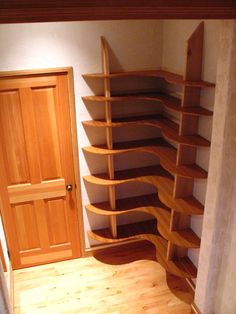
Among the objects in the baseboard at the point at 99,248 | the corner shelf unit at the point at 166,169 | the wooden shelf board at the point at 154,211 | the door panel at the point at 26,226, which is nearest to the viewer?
the corner shelf unit at the point at 166,169

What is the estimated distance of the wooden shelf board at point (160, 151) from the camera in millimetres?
2197

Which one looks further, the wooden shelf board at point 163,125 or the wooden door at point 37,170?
the wooden door at point 37,170

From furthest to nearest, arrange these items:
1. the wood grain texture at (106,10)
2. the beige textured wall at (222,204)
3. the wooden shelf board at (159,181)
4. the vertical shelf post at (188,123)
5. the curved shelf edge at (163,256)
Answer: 1. the curved shelf edge at (163,256)
2. the wooden shelf board at (159,181)
3. the vertical shelf post at (188,123)
4. the beige textured wall at (222,204)
5. the wood grain texture at (106,10)

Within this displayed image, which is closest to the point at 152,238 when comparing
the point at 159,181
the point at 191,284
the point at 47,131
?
the point at 191,284

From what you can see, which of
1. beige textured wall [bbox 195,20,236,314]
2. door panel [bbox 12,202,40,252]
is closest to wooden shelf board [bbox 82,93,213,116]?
beige textured wall [bbox 195,20,236,314]

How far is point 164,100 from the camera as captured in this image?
247cm

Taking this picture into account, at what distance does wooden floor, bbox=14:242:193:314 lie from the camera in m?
2.58

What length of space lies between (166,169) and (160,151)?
37 centimetres

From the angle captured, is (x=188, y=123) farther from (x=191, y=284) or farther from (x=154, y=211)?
(x=191, y=284)

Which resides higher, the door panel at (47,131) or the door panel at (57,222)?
the door panel at (47,131)

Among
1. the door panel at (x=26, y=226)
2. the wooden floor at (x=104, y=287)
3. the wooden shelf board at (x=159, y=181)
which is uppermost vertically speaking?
the wooden shelf board at (x=159, y=181)

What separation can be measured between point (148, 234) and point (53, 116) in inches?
63.3

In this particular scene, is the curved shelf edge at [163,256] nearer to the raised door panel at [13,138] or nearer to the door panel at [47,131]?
the door panel at [47,131]

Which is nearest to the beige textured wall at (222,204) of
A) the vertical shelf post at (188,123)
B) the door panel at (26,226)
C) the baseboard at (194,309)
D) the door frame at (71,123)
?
the baseboard at (194,309)
